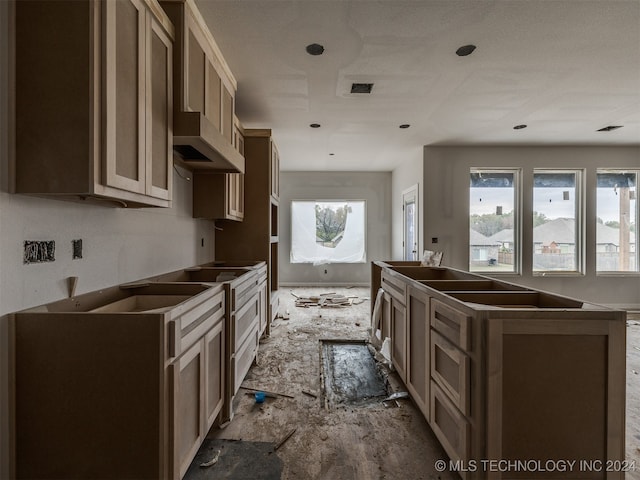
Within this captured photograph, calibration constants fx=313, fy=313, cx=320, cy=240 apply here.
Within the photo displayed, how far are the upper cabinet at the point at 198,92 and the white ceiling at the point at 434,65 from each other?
0.15 m

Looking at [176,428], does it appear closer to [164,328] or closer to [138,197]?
[164,328]

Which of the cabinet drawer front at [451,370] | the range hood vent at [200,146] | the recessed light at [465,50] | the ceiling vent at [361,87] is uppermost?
the ceiling vent at [361,87]

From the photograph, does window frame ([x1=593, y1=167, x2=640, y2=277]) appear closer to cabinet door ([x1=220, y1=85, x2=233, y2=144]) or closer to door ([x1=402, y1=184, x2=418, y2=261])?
door ([x1=402, y1=184, x2=418, y2=261])

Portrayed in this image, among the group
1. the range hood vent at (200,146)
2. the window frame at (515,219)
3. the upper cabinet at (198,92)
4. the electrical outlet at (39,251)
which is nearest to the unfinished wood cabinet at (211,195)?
the range hood vent at (200,146)

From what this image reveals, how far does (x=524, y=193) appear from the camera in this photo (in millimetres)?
5262

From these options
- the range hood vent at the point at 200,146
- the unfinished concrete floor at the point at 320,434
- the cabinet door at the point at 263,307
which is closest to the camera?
the unfinished concrete floor at the point at 320,434

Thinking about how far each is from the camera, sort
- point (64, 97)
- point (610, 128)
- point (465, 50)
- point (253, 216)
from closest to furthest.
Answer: point (64, 97) < point (465, 50) < point (253, 216) < point (610, 128)

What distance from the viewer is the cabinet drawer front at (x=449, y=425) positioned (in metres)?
1.51

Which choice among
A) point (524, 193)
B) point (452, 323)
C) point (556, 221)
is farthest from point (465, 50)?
point (556, 221)

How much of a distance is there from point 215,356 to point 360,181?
6.00 meters

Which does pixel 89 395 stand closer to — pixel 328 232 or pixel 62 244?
pixel 62 244

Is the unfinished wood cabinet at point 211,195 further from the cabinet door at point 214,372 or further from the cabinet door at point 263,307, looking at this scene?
the cabinet door at point 214,372

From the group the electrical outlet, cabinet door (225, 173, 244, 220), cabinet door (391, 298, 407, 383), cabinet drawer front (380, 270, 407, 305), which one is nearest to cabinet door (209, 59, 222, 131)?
cabinet door (225, 173, 244, 220)

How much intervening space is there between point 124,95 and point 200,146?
2.36 ft
